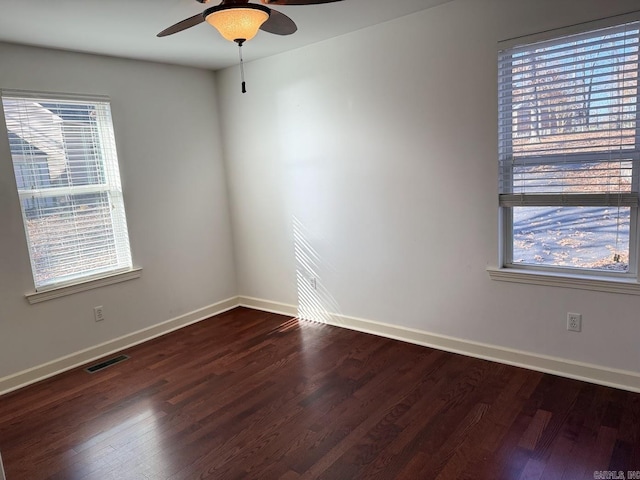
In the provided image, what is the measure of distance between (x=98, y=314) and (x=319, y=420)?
211cm

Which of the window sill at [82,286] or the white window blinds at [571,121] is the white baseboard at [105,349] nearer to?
the window sill at [82,286]

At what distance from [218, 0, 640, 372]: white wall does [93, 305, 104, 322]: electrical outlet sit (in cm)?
149

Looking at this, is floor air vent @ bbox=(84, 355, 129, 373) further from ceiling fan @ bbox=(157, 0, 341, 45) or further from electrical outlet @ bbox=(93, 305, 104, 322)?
ceiling fan @ bbox=(157, 0, 341, 45)

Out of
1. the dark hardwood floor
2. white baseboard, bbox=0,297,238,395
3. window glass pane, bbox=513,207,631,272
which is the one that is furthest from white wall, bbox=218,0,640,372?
white baseboard, bbox=0,297,238,395

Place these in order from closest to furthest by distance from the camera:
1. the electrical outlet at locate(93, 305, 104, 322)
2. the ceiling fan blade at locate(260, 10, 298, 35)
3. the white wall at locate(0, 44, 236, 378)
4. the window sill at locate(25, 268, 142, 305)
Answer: the ceiling fan blade at locate(260, 10, 298, 35)
the white wall at locate(0, 44, 236, 378)
the window sill at locate(25, 268, 142, 305)
the electrical outlet at locate(93, 305, 104, 322)

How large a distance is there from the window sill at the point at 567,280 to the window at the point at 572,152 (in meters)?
0.08

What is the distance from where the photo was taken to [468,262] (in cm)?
317

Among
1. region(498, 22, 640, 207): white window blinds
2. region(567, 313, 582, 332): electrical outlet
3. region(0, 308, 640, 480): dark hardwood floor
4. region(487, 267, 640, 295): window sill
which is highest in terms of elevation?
region(498, 22, 640, 207): white window blinds

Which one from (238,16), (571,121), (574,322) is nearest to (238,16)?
(238,16)

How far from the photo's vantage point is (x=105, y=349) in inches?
146

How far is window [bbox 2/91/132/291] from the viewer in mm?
3246

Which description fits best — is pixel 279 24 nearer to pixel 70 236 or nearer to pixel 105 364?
pixel 70 236

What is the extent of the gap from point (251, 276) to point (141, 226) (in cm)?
119

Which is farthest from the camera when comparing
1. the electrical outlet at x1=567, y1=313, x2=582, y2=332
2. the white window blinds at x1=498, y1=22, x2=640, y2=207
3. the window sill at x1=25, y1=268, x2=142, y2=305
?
the window sill at x1=25, y1=268, x2=142, y2=305
